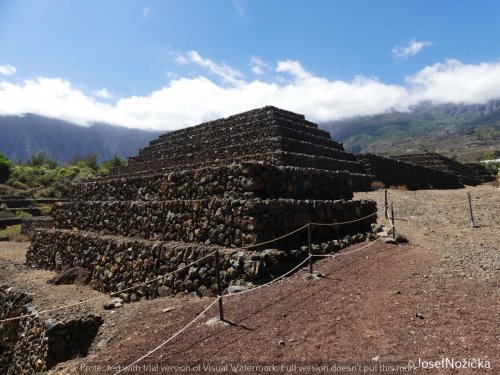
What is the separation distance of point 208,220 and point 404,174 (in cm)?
2008

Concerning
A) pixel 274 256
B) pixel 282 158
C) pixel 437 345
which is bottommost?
pixel 437 345

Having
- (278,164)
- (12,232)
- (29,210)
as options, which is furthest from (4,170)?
(278,164)

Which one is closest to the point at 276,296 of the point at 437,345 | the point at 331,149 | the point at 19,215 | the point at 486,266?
the point at 437,345

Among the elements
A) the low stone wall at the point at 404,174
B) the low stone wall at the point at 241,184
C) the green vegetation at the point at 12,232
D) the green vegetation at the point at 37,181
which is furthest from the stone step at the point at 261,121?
the green vegetation at the point at 37,181

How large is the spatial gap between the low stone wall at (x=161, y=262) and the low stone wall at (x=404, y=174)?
41.2 feet

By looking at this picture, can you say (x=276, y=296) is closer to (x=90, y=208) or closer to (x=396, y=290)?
(x=396, y=290)

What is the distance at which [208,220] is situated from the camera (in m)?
8.39

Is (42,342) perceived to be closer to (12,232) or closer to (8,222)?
(12,232)

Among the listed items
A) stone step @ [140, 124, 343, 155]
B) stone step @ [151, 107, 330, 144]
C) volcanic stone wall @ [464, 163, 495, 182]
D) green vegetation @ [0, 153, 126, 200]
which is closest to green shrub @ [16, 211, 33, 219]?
green vegetation @ [0, 153, 126, 200]

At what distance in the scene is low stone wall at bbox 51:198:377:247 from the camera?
764 cm

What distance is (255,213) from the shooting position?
7547 millimetres

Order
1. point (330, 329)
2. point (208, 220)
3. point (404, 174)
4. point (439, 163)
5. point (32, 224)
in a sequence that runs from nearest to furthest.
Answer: point (330, 329), point (208, 220), point (32, 224), point (404, 174), point (439, 163)

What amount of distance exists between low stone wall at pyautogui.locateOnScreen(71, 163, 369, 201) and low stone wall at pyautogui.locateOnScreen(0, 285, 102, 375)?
384 cm

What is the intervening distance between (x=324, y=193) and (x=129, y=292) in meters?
5.66
